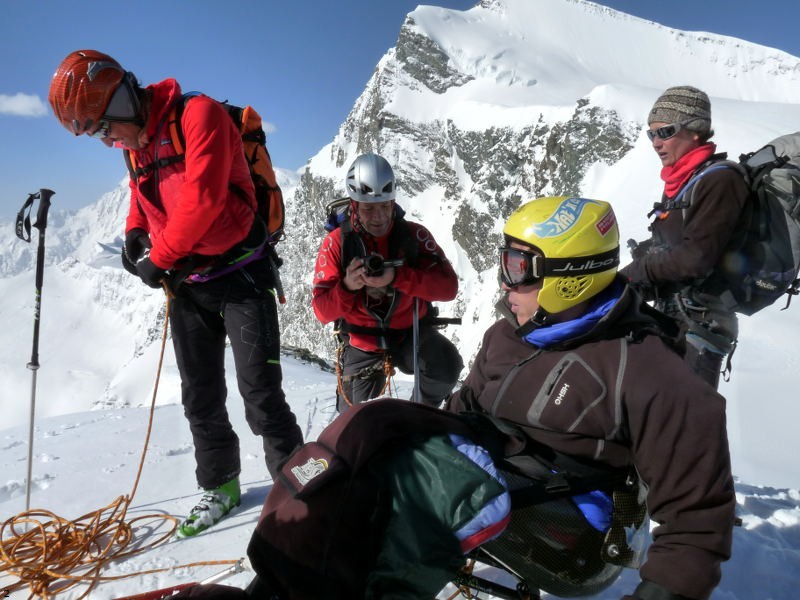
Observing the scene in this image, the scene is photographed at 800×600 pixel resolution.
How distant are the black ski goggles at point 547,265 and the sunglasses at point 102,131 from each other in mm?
2697

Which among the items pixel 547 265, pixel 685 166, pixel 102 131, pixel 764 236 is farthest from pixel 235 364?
pixel 764 236

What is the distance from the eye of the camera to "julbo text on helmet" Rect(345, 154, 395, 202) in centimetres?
384

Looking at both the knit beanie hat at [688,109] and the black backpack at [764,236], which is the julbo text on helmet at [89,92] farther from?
the black backpack at [764,236]

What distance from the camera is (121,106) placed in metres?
3.24

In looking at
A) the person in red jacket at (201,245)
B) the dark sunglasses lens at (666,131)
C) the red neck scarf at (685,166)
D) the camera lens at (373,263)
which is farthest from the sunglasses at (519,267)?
the dark sunglasses lens at (666,131)

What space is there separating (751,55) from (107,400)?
331ft

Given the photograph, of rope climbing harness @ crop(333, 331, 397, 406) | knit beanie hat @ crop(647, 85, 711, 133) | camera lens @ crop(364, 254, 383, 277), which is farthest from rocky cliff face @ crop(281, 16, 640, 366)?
camera lens @ crop(364, 254, 383, 277)

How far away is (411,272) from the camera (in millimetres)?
3920

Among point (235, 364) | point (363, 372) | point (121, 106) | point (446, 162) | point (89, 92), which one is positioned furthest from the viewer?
point (446, 162)

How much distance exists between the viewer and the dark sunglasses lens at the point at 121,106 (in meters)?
3.21

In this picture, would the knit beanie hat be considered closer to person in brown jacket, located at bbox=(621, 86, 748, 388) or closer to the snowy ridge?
person in brown jacket, located at bbox=(621, 86, 748, 388)

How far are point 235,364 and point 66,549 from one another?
5.20 ft

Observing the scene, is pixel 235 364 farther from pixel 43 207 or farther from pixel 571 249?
pixel 571 249

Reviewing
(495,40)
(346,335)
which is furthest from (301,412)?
(495,40)
